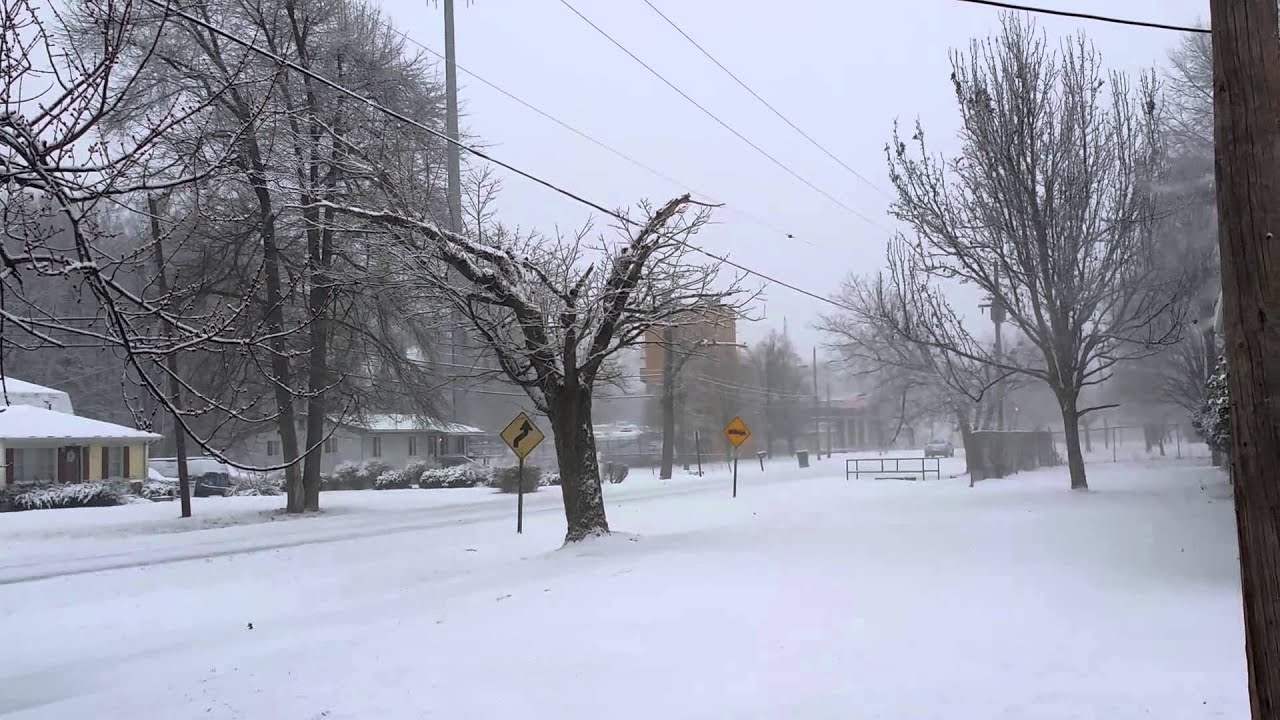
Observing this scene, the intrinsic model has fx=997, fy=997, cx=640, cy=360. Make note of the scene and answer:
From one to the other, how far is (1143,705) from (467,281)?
38.9 feet

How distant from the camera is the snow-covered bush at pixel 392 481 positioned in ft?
141

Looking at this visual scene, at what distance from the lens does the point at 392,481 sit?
4322 cm

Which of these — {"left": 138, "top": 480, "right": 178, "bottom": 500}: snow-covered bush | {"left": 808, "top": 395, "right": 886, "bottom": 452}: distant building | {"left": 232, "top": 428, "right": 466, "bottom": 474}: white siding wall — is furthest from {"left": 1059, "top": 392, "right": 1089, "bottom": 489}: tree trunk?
{"left": 808, "top": 395, "right": 886, "bottom": 452}: distant building

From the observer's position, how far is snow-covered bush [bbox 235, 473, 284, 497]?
40.2 m

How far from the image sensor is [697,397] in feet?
231

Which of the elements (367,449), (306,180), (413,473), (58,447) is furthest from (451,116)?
(367,449)

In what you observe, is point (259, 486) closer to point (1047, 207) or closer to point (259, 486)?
point (259, 486)

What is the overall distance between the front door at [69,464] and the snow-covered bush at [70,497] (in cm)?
555

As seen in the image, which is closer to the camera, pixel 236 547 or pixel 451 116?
pixel 236 547

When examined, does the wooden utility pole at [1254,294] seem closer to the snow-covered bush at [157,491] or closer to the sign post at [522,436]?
the sign post at [522,436]

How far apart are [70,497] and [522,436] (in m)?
21.8

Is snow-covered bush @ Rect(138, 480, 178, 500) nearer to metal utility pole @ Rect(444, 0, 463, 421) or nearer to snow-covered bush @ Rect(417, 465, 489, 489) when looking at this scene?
snow-covered bush @ Rect(417, 465, 489, 489)

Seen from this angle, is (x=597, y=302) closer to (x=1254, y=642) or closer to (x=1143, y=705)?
(x=1143, y=705)

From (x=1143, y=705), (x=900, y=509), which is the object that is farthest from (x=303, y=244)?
(x=1143, y=705)
